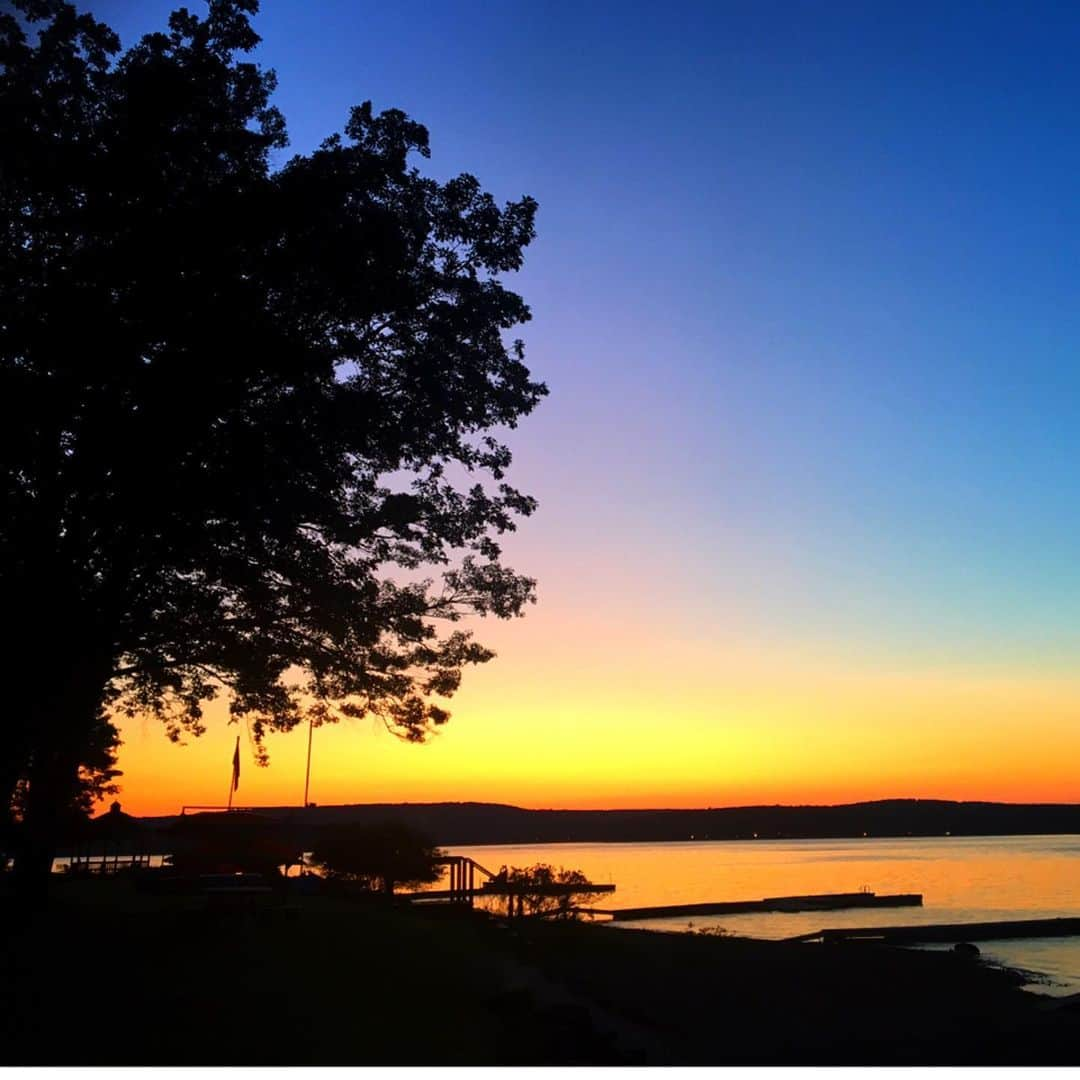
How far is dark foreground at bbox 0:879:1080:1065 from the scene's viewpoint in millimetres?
10711

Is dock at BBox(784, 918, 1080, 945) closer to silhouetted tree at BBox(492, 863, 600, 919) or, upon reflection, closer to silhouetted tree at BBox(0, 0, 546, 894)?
silhouetted tree at BBox(492, 863, 600, 919)

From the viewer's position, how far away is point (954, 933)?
5547cm

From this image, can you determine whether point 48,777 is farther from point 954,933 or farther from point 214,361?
point 954,933

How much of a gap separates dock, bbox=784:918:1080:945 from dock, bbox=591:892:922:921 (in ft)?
49.6

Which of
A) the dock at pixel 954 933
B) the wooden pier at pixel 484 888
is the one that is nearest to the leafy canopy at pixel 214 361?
the wooden pier at pixel 484 888

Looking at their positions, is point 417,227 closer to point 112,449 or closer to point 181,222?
point 181,222

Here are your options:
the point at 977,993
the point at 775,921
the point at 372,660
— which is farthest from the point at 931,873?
the point at 372,660

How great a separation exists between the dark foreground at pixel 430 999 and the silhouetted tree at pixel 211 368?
4.18m

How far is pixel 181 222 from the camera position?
45.7 feet

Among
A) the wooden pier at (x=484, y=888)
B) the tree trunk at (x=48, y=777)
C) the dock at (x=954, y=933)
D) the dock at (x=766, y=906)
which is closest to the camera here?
the tree trunk at (x=48, y=777)

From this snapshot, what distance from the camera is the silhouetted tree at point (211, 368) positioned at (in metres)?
13.7

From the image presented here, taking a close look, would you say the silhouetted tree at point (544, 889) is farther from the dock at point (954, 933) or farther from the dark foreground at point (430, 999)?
the dark foreground at point (430, 999)

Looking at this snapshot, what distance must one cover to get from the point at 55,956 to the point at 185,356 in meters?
9.22

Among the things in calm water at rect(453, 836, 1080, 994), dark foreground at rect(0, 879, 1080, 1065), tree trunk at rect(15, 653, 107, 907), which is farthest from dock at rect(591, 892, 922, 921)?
tree trunk at rect(15, 653, 107, 907)
